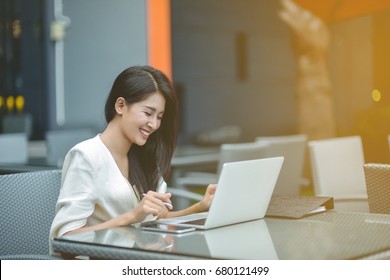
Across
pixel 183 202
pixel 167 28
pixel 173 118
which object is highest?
pixel 167 28

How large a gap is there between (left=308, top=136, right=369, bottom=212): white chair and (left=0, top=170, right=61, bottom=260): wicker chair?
1.91 m

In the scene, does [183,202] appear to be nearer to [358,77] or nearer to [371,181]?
[358,77]

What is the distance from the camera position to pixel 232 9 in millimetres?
11750

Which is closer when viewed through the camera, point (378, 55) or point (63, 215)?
point (63, 215)

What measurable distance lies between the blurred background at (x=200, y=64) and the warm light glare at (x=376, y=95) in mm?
10

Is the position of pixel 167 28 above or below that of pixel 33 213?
above

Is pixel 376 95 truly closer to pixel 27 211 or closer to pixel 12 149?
pixel 12 149

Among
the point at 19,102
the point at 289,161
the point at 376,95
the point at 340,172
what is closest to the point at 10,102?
the point at 19,102

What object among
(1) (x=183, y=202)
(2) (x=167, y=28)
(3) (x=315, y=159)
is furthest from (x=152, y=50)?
(3) (x=315, y=159)

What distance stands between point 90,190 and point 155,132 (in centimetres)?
54

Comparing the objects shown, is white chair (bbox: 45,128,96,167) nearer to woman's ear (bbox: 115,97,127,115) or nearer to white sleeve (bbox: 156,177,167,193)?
white sleeve (bbox: 156,177,167,193)

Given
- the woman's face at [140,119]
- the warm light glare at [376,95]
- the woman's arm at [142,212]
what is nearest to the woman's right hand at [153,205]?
the woman's arm at [142,212]

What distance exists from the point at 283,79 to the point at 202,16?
174cm

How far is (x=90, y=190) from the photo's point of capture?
2463 mm
